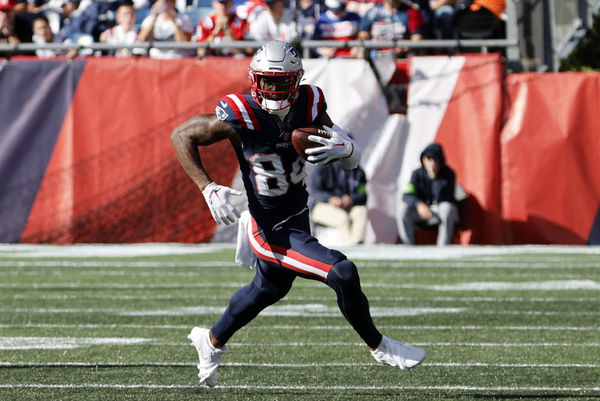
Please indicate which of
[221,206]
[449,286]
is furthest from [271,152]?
[449,286]

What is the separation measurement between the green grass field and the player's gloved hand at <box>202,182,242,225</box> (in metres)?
0.71

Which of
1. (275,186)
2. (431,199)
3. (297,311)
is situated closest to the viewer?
(275,186)

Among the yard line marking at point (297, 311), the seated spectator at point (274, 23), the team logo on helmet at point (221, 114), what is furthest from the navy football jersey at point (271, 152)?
the seated spectator at point (274, 23)

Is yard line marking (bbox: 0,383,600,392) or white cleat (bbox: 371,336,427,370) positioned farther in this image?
yard line marking (bbox: 0,383,600,392)

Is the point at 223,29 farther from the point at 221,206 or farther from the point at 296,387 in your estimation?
the point at 221,206

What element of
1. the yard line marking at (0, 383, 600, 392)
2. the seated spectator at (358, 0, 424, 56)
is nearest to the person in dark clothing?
the seated spectator at (358, 0, 424, 56)

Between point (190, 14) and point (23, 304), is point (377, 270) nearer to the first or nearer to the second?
point (23, 304)

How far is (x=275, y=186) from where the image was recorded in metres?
4.69

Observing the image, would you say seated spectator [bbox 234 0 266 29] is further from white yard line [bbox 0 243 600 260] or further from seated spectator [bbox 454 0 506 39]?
white yard line [bbox 0 243 600 260]

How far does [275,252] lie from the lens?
4664mm

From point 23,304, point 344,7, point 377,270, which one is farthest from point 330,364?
point 344,7

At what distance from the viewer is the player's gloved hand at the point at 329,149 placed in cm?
446

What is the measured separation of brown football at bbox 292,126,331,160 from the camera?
4465 millimetres

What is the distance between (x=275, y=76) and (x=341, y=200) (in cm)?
714
